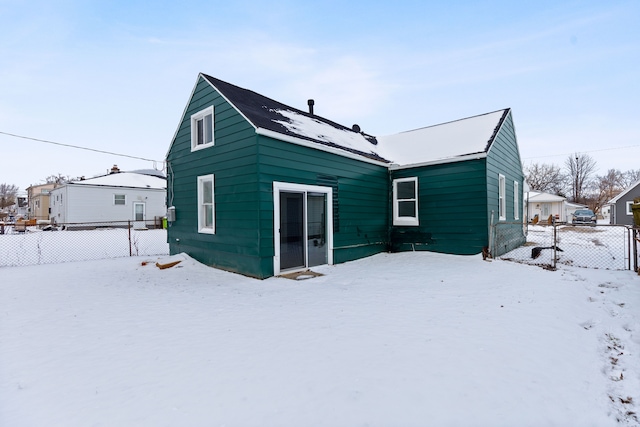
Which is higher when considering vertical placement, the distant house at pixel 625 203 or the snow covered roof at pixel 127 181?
the snow covered roof at pixel 127 181

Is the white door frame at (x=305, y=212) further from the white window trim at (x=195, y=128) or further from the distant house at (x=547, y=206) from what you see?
the distant house at (x=547, y=206)

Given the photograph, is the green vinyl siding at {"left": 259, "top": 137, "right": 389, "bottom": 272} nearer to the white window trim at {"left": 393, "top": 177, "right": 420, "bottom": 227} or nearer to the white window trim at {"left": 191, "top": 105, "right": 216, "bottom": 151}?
the white window trim at {"left": 393, "top": 177, "right": 420, "bottom": 227}

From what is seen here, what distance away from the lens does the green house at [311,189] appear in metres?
7.20

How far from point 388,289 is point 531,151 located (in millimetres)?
52506

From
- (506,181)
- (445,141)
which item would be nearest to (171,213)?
(445,141)

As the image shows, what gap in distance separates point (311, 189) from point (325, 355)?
17.6 feet

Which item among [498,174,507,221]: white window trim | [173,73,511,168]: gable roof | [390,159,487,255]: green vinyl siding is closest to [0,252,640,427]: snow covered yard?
[390,159,487,255]: green vinyl siding

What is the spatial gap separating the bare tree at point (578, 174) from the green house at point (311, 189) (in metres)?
59.2

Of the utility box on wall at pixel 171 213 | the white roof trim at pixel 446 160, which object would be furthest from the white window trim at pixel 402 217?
the utility box on wall at pixel 171 213

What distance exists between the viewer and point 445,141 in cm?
1082

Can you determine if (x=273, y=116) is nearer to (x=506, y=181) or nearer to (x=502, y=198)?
(x=502, y=198)

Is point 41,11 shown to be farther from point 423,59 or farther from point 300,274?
point 423,59

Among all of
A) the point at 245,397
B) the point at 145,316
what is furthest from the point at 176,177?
the point at 245,397

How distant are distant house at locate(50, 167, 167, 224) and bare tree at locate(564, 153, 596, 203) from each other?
68.6 meters
